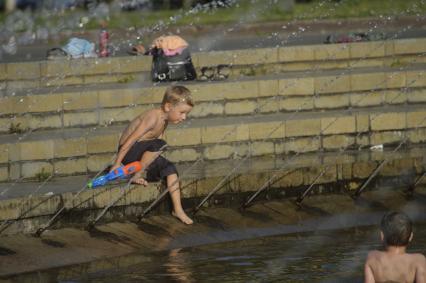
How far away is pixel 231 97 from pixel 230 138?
0.98 meters

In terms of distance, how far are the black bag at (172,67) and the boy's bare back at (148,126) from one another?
10.8 feet

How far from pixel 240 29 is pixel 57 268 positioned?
1492cm

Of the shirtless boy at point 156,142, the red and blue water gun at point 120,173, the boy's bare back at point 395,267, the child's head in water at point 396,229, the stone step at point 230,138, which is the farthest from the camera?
the stone step at point 230,138

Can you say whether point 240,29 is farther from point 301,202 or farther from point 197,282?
point 197,282

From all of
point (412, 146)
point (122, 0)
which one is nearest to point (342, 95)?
point (412, 146)

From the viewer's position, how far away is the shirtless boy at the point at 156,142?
11172 mm

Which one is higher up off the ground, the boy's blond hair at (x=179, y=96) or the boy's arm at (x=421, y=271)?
the boy's blond hair at (x=179, y=96)

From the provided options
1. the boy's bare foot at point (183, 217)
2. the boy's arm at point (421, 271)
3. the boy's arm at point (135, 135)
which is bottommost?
the boy's bare foot at point (183, 217)

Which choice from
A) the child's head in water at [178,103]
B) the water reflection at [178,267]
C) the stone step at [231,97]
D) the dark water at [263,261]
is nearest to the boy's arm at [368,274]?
the dark water at [263,261]

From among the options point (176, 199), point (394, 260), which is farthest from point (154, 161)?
point (394, 260)

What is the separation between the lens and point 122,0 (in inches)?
1353

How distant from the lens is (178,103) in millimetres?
11336

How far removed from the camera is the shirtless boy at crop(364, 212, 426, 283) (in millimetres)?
7949

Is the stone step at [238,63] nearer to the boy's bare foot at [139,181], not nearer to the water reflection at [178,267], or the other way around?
the boy's bare foot at [139,181]
